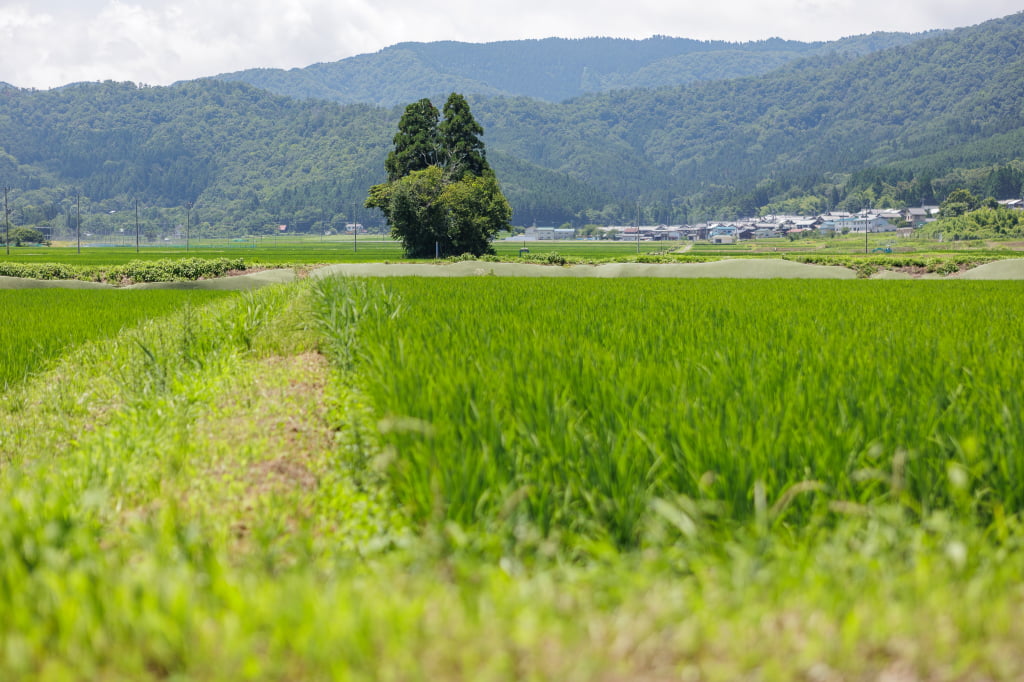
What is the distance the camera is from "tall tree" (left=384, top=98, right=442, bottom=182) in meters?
44.0

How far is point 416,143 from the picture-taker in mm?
44031

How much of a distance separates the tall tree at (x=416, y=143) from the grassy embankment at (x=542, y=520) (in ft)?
129

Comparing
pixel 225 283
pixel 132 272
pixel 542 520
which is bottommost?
pixel 542 520

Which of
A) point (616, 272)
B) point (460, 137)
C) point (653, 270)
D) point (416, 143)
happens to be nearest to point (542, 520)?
point (616, 272)

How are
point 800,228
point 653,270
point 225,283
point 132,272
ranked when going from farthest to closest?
point 800,228 < point 653,270 < point 132,272 < point 225,283

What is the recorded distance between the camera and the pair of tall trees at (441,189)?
4016cm

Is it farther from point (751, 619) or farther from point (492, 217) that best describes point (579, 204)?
point (751, 619)

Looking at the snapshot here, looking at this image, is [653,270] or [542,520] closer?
[542,520]

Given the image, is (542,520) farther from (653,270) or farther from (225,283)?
(653,270)

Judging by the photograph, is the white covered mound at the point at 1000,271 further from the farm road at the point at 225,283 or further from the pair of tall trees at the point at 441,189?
the pair of tall trees at the point at 441,189

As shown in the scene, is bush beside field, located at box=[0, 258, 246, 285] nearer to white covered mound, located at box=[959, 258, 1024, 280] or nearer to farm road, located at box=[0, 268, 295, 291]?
farm road, located at box=[0, 268, 295, 291]

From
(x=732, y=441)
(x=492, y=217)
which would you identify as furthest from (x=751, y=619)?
(x=492, y=217)

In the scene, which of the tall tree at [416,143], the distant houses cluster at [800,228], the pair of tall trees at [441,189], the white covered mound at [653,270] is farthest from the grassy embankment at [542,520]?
the distant houses cluster at [800,228]

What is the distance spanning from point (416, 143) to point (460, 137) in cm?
252
